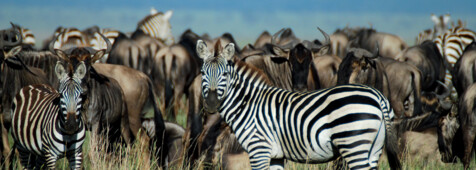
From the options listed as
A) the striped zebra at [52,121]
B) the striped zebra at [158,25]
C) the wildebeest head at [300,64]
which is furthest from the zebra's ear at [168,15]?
the striped zebra at [52,121]

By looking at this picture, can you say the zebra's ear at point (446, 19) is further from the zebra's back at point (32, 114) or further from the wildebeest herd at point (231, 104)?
the zebra's back at point (32, 114)

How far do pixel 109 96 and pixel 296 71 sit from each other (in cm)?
293

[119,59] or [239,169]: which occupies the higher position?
[119,59]

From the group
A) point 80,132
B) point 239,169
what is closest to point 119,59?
point 239,169

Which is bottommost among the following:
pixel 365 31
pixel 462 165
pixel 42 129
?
pixel 462 165

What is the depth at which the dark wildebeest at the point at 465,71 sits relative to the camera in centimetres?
1217

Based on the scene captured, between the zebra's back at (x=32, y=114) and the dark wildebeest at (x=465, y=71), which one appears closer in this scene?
the zebra's back at (x=32, y=114)

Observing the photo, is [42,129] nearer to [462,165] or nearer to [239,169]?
[239,169]

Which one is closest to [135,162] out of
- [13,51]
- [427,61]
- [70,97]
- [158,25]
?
[13,51]

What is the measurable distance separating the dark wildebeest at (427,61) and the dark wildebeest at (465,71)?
1.42 meters

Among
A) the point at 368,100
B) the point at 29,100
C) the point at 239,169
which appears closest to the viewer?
the point at 368,100

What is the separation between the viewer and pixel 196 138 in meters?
9.13

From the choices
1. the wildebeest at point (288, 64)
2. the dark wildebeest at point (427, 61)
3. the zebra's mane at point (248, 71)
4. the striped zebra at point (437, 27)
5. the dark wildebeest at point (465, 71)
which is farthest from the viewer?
the striped zebra at point (437, 27)

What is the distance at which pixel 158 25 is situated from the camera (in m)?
25.6
